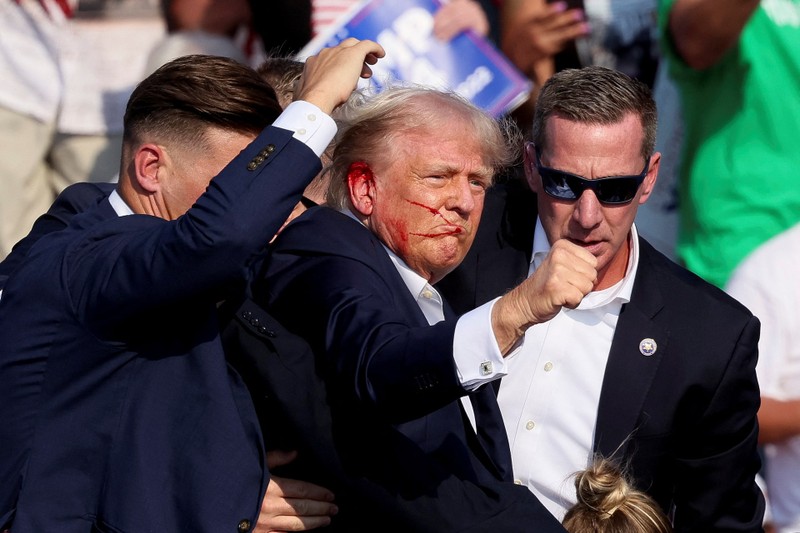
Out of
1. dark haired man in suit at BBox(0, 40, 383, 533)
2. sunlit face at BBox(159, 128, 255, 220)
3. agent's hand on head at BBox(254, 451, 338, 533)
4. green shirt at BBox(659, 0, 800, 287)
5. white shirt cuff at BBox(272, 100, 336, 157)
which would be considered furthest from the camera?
green shirt at BBox(659, 0, 800, 287)

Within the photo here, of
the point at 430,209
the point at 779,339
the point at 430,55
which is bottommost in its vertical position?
the point at 779,339

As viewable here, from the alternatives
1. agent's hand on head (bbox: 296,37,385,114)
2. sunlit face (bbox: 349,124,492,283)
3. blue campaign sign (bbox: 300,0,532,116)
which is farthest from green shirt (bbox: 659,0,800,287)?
agent's hand on head (bbox: 296,37,385,114)

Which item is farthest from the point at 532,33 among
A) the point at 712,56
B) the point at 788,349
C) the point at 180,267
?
the point at 180,267

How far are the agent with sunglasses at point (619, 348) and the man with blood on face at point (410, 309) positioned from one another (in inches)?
20.7

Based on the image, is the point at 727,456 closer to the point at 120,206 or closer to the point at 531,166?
the point at 531,166

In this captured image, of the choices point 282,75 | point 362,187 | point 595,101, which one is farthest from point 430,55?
point 362,187

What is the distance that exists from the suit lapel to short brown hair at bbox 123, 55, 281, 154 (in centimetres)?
129

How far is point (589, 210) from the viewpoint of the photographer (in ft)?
12.2

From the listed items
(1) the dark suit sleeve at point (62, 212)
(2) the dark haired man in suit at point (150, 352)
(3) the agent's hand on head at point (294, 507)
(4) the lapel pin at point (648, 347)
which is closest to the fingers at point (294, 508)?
(3) the agent's hand on head at point (294, 507)

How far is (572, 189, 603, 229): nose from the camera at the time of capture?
3.72 metres

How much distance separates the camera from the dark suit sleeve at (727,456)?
12.0 feet

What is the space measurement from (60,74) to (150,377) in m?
2.89

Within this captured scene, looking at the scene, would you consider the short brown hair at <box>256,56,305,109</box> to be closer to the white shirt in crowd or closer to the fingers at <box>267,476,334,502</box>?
the fingers at <box>267,476,334,502</box>

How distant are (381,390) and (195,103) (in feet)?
2.65
